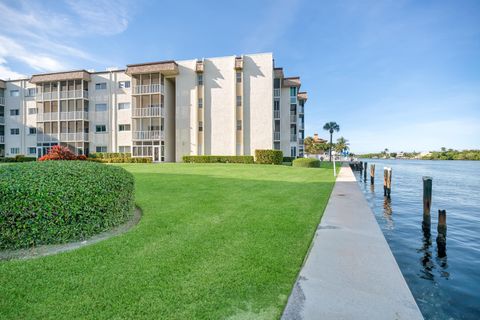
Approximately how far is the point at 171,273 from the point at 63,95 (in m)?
41.6

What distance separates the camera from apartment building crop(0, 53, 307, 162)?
103ft

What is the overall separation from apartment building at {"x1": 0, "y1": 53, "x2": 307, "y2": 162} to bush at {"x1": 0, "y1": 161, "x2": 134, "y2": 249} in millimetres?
26220

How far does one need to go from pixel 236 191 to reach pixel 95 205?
5.94 meters

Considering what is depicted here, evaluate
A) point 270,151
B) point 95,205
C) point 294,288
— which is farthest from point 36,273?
point 270,151

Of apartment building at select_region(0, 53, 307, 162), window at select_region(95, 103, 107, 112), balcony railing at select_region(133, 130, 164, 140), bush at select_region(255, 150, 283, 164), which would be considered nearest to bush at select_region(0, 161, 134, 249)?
bush at select_region(255, 150, 283, 164)

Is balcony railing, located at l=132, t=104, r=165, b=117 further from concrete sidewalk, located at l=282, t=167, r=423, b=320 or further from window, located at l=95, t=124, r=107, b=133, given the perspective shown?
concrete sidewalk, located at l=282, t=167, r=423, b=320

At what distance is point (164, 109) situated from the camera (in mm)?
32406

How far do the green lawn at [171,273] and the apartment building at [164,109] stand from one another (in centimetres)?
2605

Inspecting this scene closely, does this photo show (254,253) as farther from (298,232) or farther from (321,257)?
(298,232)

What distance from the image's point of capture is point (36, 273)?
11.3 feet

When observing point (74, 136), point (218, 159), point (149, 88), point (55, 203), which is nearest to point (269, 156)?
→ point (218, 159)

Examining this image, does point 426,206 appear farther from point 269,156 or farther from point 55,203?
point 269,156

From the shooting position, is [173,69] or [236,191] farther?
[173,69]

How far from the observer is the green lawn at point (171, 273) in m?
2.70
